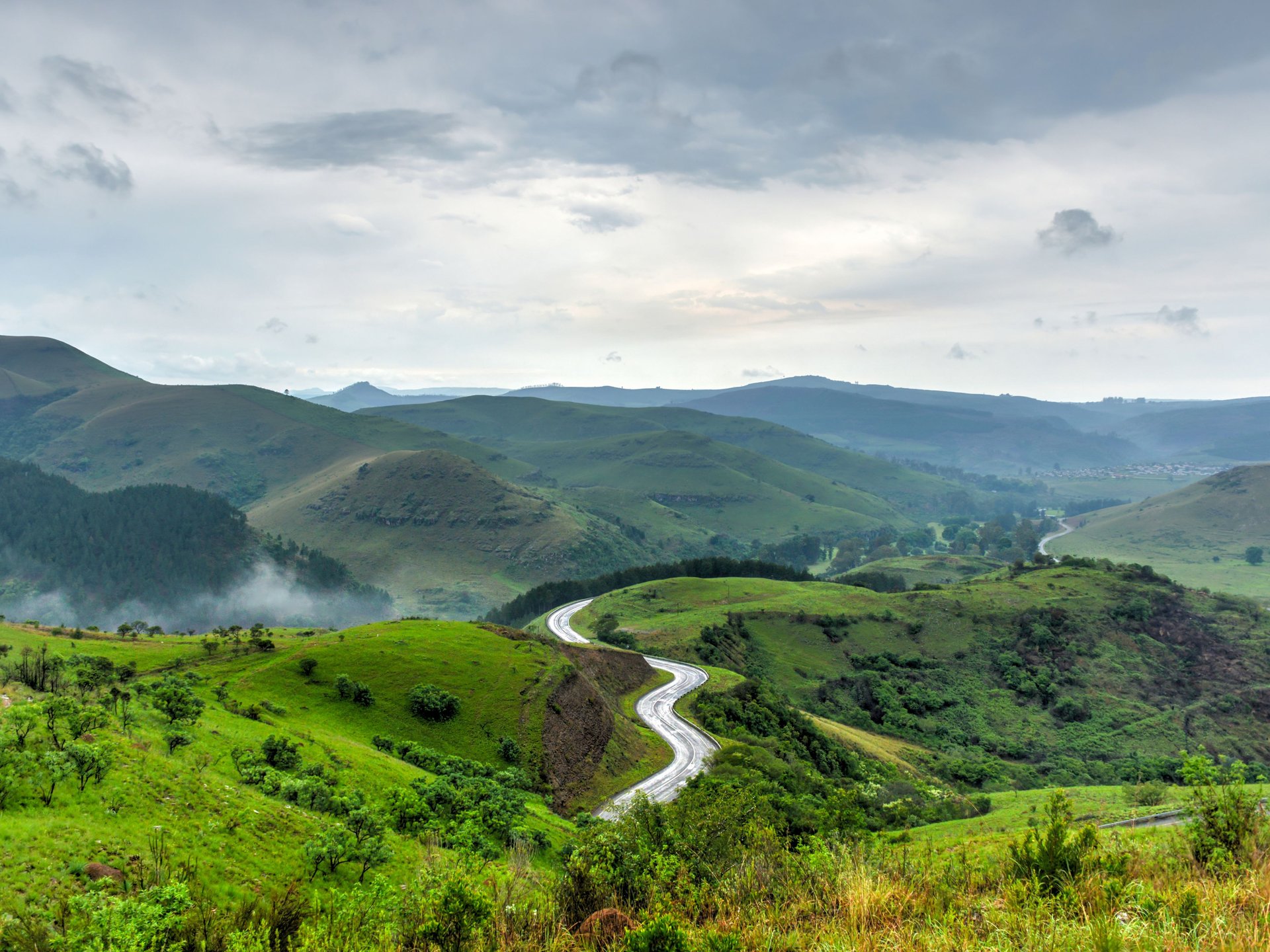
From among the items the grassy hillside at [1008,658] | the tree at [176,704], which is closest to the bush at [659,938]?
the tree at [176,704]

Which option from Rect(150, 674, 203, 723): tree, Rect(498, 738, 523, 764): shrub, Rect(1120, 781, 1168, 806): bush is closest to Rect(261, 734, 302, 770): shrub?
Rect(150, 674, 203, 723): tree

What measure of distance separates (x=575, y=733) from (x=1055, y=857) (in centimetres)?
5182

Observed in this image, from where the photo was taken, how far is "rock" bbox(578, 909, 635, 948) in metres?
12.3

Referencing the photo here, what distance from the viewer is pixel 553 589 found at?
609 ft

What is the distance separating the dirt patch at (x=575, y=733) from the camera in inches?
2167

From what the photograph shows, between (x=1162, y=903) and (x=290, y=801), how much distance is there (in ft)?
107

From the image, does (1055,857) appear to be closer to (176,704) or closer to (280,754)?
(280,754)

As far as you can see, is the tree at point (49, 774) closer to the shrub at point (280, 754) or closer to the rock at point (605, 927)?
the shrub at point (280, 754)

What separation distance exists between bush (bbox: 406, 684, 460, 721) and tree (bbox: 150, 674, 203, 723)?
19.5 metres

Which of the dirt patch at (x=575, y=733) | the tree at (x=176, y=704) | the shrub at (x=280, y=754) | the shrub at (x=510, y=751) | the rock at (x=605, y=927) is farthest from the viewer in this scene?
the dirt patch at (x=575, y=733)

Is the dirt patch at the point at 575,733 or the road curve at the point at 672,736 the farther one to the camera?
the dirt patch at the point at 575,733

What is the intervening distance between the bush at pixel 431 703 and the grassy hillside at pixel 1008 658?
2416 inches

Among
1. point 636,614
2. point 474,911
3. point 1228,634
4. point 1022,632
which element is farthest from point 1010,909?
point 1228,634

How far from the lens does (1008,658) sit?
129375 millimetres
